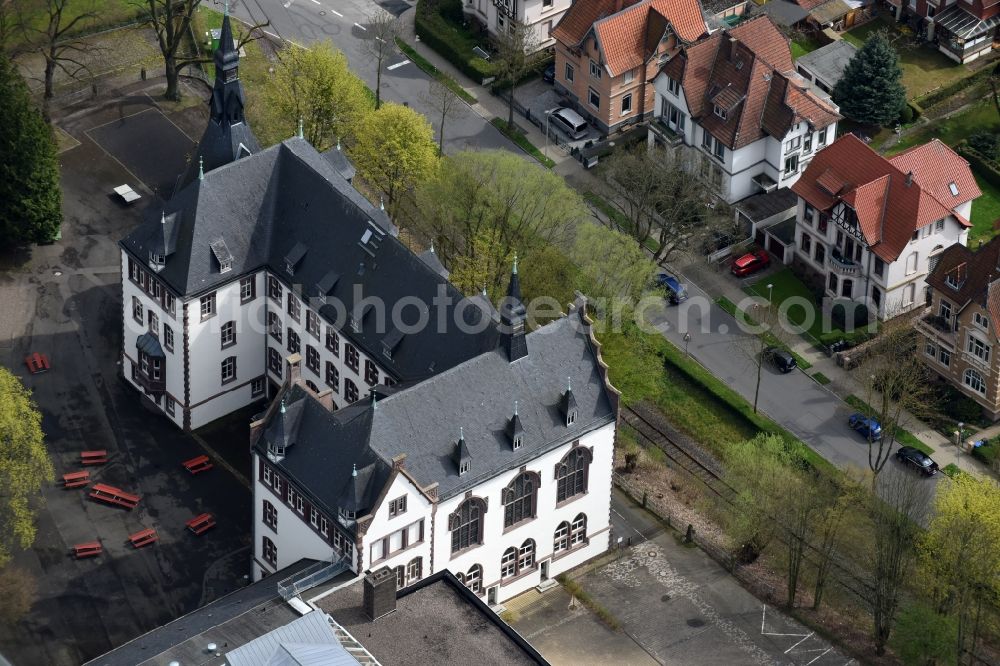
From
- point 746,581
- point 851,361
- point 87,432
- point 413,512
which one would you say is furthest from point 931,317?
point 87,432

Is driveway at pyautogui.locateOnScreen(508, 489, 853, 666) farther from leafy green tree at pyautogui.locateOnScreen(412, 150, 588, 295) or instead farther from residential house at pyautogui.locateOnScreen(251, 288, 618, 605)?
leafy green tree at pyautogui.locateOnScreen(412, 150, 588, 295)

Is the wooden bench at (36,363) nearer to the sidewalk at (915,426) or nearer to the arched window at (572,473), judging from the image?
the arched window at (572,473)

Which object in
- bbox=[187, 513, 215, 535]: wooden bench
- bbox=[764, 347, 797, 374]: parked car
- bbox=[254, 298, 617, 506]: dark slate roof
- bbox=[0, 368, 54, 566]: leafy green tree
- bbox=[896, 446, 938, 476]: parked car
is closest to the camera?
bbox=[254, 298, 617, 506]: dark slate roof

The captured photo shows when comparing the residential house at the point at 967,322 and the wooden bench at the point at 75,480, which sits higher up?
the residential house at the point at 967,322

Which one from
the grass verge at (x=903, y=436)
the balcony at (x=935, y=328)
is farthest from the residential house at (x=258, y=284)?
the balcony at (x=935, y=328)

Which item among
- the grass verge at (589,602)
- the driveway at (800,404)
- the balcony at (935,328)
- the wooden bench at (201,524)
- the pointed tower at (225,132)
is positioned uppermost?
the pointed tower at (225,132)

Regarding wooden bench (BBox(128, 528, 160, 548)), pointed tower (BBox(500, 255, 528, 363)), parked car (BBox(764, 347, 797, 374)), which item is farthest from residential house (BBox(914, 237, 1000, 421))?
wooden bench (BBox(128, 528, 160, 548))
